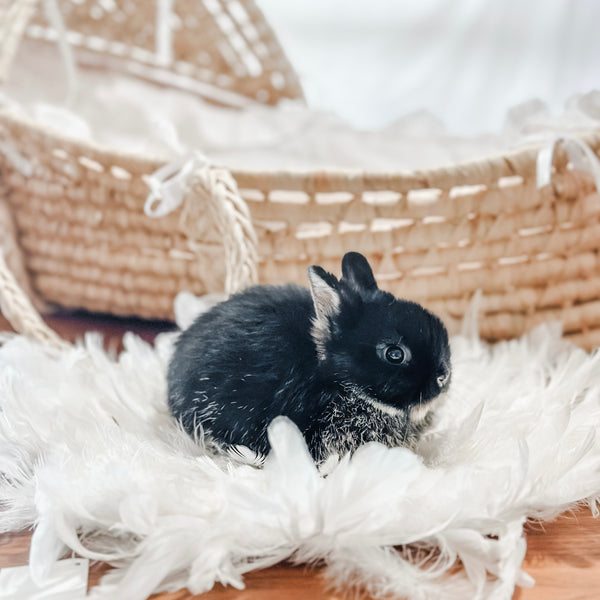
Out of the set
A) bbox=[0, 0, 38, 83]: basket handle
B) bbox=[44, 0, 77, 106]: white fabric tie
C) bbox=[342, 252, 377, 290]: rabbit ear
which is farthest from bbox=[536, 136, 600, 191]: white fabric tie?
bbox=[44, 0, 77, 106]: white fabric tie

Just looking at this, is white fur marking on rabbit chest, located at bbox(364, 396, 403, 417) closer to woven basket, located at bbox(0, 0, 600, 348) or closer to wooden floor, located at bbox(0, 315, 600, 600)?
wooden floor, located at bbox(0, 315, 600, 600)

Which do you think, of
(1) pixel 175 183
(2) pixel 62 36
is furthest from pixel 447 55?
(1) pixel 175 183

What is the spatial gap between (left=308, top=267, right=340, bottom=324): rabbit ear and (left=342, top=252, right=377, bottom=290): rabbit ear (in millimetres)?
17

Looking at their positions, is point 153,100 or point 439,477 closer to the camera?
point 439,477

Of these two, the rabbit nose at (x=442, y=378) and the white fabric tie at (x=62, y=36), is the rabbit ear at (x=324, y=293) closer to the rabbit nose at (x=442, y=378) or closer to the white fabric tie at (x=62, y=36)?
the rabbit nose at (x=442, y=378)

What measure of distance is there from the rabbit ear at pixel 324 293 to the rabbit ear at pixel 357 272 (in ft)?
0.05

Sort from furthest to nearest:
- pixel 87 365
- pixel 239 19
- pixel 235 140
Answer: pixel 239 19 < pixel 235 140 < pixel 87 365

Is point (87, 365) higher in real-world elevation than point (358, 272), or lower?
lower

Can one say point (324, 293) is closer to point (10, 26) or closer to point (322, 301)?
point (322, 301)

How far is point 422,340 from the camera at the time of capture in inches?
19.6

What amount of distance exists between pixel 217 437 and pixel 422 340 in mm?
183

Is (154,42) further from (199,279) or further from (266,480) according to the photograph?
(266,480)

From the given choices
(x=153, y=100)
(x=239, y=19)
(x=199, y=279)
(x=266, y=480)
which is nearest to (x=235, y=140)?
(x=153, y=100)

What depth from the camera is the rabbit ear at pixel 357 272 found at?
52 cm
